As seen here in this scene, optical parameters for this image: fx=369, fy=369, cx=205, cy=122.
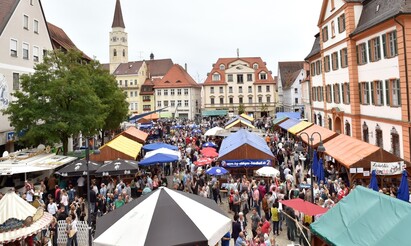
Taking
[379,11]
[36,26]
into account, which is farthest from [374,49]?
[36,26]

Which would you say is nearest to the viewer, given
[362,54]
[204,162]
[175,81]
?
[204,162]

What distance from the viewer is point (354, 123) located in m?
28.3

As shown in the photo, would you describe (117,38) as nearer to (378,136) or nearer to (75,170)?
(378,136)

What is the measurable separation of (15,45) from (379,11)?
26.1 metres

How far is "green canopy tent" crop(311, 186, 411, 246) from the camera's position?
7379 millimetres

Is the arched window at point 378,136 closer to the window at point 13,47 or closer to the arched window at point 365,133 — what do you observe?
the arched window at point 365,133

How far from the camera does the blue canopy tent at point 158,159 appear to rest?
21859mm

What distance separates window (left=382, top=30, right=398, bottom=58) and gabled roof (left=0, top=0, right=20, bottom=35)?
83.5 ft

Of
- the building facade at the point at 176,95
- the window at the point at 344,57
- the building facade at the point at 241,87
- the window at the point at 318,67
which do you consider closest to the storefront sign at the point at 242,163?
the window at the point at 344,57

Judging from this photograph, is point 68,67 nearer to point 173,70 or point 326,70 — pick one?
point 326,70

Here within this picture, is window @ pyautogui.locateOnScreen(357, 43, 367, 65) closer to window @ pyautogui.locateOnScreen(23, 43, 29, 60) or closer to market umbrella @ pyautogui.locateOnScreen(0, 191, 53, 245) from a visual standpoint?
market umbrella @ pyautogui.locateOnScreen(0, 191, 53, 245)

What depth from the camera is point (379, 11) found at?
24109 millimetres

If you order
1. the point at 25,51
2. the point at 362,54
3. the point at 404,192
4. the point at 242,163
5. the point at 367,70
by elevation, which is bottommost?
the point at 404,192

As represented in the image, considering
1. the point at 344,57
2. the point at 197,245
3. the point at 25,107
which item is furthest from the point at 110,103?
the point at 197,245
